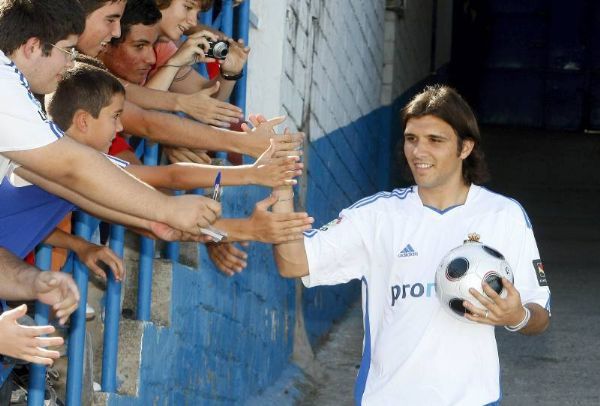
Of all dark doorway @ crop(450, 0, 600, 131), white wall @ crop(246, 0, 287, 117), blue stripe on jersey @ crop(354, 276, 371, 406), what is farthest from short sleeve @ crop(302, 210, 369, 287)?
dark doorway @ crop(450, 0, 600, 131)

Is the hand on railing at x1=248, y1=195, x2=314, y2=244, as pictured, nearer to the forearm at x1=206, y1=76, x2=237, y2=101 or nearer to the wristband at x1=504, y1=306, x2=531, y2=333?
the wristband at x1=504, y1=306, x2=531, y2=333

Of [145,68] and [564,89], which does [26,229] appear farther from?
[564,89]

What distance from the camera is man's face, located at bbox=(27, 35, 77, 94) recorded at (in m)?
3.75

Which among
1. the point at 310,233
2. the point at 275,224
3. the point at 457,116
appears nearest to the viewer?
the point at 275,224

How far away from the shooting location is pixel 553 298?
32.2 feet

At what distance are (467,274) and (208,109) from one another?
114cm

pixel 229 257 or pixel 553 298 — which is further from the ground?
pixel 553 298

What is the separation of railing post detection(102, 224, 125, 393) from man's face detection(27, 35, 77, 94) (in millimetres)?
1205

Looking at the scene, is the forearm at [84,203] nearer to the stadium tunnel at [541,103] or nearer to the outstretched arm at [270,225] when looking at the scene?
the outstretched arm at [270,225]

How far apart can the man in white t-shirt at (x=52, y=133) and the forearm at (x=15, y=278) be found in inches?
10.1

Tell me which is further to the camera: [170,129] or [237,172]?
[170,129]

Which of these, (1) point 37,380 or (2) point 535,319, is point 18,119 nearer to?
(1) point 37,380

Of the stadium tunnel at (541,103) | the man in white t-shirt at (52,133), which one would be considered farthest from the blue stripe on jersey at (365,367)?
the stadium tunnel at (541,103)

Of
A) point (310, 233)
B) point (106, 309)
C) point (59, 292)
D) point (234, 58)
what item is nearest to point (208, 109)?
point (234, 58)
